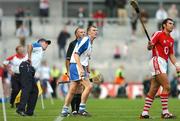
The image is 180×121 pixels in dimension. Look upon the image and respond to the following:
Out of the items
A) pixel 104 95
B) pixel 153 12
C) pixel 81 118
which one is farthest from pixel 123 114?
pixel 153 12

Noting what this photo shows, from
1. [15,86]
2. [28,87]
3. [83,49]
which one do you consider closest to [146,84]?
[15,86]

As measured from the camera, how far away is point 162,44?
760 inches

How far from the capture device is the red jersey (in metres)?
19.3

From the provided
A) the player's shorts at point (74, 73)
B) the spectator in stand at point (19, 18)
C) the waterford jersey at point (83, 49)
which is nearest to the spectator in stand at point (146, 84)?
the spectator in stand at point (19, 18)

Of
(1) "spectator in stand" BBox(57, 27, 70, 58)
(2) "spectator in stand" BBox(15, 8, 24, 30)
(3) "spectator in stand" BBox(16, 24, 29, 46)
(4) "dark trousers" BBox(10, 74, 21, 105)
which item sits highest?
(2) "spectator in stand" BBox(15, 8, 24, 30)

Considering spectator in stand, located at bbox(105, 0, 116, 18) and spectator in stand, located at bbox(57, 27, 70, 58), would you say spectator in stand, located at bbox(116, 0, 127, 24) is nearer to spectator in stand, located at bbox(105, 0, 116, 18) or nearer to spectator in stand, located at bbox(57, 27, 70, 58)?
spectator in stand, located at bbox(105, 0, 116, 18)

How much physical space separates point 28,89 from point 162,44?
352cm

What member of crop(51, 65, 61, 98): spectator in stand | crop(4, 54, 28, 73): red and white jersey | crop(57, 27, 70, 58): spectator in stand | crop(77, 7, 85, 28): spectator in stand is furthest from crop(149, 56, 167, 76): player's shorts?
crop(77, 7, 85, 28): spectator in stand

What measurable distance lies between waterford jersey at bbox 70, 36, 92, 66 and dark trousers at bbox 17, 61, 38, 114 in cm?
123

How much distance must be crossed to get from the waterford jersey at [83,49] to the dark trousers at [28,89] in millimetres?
1230

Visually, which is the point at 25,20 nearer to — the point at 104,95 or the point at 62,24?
the point at 62,24

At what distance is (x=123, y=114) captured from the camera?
21.5 meters

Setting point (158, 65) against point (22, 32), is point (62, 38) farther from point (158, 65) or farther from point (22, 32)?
point (158, 65)

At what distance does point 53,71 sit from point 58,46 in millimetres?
1893
